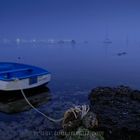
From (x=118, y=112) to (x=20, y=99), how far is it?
26.8 ft

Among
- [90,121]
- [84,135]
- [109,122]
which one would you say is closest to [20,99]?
[109,122]

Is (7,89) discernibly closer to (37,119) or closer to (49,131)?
(37,119)

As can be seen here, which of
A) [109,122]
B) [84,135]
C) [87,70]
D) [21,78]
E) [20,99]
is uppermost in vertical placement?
[21,78]

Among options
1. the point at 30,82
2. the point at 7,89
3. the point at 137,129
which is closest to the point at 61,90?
the point at 30,82

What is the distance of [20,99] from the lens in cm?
2078

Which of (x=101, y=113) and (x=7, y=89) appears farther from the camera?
(x=7, y=89)

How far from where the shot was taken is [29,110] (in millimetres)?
17844

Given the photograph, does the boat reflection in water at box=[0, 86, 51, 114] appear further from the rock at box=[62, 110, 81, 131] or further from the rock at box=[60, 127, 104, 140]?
the rock at box=[60, 127, 104, 140]

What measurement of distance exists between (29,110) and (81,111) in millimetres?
5565

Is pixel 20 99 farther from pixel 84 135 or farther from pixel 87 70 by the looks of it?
pixel 87 70

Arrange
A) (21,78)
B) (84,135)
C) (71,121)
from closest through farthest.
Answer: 1. (84,135)
2. (71,121)
3. (21,78)

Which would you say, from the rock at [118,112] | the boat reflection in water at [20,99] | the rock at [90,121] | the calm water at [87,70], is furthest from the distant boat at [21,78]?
the rock at [90,121]

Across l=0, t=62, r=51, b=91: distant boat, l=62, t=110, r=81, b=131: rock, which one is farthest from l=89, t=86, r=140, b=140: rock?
l=0, t=62, r=51, b=91: distant boat

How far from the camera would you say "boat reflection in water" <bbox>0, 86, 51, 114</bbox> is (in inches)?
729
